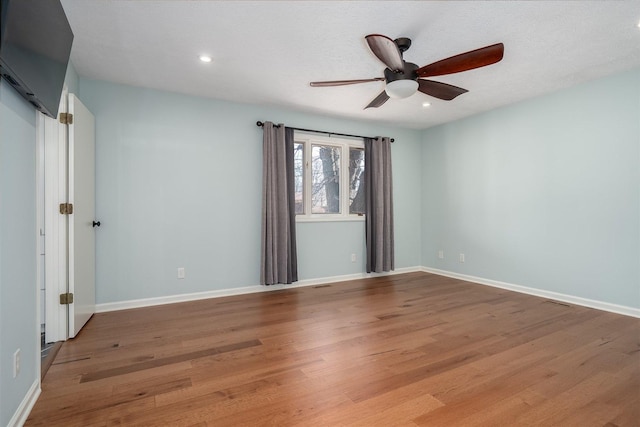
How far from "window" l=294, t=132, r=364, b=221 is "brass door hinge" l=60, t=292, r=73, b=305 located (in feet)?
8.68

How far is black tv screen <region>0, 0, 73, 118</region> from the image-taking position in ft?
4.00

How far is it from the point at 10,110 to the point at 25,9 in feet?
1.69

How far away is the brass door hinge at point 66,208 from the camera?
8.33 ft

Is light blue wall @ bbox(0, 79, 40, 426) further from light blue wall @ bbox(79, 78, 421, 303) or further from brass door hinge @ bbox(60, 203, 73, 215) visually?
light blue wall @ bbox(79, 78, 421, 303)

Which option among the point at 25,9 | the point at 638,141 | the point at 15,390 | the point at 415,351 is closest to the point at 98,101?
the point at 25,9

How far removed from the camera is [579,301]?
11.5ft

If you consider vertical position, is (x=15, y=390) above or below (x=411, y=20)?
below

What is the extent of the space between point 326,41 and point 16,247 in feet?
8.07

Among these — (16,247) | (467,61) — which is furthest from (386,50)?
(16,247)

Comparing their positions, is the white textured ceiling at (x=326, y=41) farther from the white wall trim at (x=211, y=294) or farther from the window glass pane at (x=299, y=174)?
the white wall trim at (x=211, y=294)

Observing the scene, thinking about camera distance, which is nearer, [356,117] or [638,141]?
[638,141]

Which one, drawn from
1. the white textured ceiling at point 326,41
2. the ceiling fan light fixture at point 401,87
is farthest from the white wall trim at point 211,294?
the ceiling fan light fixture at point 401,87

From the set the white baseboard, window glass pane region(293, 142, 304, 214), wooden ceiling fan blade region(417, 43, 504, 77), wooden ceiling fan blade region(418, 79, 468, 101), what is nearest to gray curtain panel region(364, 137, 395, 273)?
window glass pane region(293, 142, 304, 214)

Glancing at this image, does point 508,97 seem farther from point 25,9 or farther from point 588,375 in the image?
point 25,9
